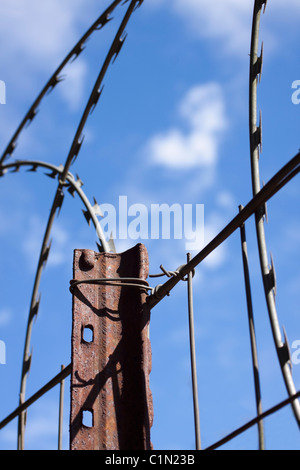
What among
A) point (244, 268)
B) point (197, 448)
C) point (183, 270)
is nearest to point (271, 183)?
point (244, 268)

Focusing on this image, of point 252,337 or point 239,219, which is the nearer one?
point 252,337

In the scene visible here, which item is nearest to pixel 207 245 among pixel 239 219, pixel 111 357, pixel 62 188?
pixel 239 219

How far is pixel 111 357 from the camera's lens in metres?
3.71

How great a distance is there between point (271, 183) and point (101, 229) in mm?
1761

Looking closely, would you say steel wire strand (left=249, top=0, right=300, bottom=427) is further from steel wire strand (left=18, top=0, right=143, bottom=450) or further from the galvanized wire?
steel wire strand (left=18, top=0, right=143, bottom=450)

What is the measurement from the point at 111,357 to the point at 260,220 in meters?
1.05

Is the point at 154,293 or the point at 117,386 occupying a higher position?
the point at 154,293

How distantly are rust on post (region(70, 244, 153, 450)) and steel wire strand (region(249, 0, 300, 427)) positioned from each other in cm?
90

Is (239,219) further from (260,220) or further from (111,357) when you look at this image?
(111,357)

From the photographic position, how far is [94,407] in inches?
140

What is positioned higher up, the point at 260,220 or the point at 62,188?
the point at 62,188

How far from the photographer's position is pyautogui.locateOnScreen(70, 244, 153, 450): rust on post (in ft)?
11.5
